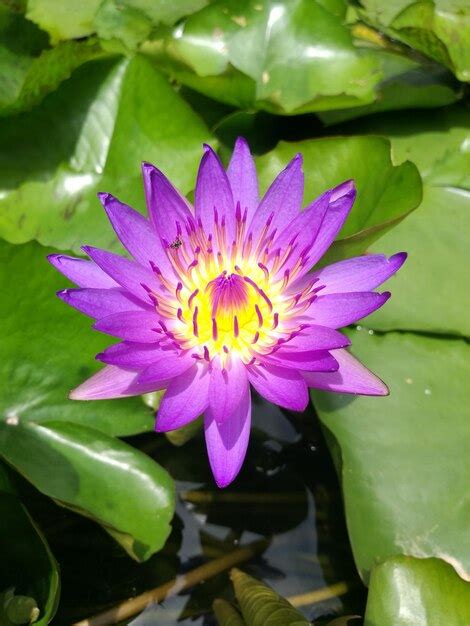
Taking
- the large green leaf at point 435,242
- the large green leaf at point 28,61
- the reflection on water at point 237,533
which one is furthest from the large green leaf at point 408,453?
the large green leaf at point 28,61

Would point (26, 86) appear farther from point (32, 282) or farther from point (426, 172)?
point (426, 172)

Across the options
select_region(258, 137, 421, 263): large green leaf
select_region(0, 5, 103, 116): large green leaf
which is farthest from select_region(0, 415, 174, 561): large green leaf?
select_region(0, 5, 103, 116): large green leaf

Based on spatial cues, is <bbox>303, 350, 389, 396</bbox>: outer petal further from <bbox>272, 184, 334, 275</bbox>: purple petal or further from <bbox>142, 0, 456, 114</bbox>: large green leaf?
<bbox>142, 0, 456, 114</bbox>: large green leaf

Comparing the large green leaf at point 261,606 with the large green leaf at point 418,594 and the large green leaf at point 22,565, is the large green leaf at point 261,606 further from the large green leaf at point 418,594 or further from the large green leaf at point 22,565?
the large green leaf at point 22,565

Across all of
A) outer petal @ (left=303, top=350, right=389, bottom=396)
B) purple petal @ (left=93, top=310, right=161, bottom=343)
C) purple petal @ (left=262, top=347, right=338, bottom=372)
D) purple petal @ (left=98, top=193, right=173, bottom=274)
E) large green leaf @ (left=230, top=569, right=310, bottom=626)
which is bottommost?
large green leaf @ (left=230, top=569, right=310, bottom=626)

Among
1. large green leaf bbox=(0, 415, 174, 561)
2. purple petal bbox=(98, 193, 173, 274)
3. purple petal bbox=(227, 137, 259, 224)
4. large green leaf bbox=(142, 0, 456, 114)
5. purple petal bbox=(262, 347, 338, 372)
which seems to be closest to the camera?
purple petal bbox=(262, 347, 338, 372)

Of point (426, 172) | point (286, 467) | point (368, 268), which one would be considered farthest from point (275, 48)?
point (286, 467)

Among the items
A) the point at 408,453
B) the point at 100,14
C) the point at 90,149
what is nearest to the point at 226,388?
the point at 408,453
